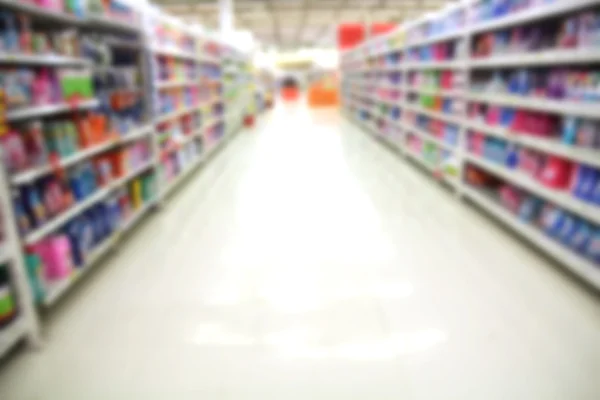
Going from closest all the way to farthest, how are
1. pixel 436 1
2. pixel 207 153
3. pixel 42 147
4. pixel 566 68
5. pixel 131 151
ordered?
pixel 42 147 < pixel 566 68 < pixel 131 151 < pixel 207 153 < pixel 436 1

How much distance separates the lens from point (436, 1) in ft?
50.0

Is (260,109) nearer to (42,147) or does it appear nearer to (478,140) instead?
(478,140)

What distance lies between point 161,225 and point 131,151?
76 centimetres

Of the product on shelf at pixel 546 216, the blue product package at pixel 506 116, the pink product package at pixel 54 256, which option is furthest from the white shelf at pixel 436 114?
the pink product package at pixel 54 256

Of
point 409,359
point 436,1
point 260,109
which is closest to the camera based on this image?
point 409,359

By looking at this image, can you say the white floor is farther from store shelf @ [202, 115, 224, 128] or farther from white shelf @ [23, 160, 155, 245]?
store shelf @ [202, 115, 224, 128]

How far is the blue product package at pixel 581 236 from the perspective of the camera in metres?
2.86

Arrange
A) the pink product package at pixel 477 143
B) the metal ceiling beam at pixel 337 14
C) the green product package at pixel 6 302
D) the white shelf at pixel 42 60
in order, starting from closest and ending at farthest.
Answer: the green product package at pixel 6 302, the white shelf at pixel 42 60, the pink product package at pixel 477 143, the metal ceiling beam at pixel 337 14

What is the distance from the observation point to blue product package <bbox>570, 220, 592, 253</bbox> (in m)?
2.86

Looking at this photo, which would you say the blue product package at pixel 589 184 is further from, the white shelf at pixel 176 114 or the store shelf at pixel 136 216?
the white shelf at pixel 176 114

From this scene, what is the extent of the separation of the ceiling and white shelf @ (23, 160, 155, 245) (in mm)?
12274

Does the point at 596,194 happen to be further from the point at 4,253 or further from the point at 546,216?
the point at 4,253

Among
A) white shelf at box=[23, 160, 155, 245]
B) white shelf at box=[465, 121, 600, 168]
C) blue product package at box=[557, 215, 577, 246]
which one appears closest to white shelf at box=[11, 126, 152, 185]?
white shelf at box=[23, 160, 155, 245]

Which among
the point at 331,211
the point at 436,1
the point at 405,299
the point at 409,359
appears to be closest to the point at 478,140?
the point at 331,211
